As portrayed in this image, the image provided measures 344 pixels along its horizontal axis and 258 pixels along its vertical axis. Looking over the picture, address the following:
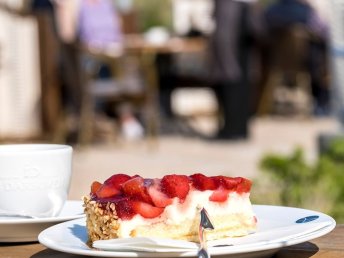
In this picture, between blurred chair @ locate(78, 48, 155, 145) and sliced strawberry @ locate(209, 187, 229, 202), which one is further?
blurred chair @ locate(78, 48, 155, 145)

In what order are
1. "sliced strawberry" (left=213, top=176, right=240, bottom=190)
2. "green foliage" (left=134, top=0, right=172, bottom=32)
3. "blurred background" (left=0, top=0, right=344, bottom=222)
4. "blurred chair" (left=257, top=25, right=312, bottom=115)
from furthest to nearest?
"green foliage" (left=134, top=0, right=172, bottom=32) < "blurred chair" (left=257, top=25, right=312, bottom=115) < "blurred background" (left=0, top=0, right=344, bottom=222) < "sliced strawberry" (left=213, top=176, right=240, bottom=190)

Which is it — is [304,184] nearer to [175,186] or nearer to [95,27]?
[175,186]

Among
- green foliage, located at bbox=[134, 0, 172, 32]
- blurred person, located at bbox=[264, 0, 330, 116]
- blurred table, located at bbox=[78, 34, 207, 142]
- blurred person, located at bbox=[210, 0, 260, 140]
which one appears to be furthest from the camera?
green foliage, located at bbox=[134, 0, 172, 32]

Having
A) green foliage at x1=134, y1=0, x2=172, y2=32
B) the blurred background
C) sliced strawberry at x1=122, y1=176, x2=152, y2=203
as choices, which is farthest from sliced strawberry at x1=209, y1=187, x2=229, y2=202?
green foliage at x1=134, y1=0, x2=172, y2=32

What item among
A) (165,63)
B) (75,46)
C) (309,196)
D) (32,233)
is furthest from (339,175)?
(165,63)

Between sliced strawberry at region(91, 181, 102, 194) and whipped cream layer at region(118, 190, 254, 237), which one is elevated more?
sliced strawberry at region(91, 181, 102, 194)

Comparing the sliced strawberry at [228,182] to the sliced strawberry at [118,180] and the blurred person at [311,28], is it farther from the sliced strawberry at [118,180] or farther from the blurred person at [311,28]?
the blurred person at [311,28]

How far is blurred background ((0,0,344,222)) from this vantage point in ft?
26.7

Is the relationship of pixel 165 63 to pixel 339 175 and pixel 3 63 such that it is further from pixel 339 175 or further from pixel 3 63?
pixel 339 175

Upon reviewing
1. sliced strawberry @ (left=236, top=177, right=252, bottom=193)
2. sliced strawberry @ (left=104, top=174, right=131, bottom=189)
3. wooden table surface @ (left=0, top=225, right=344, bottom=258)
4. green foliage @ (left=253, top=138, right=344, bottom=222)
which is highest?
sliced strawberry @ (left=104, top=174, right=131, bottom=189)

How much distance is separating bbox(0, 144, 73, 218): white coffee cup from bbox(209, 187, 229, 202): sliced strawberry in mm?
275

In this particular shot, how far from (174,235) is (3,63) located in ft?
27.0

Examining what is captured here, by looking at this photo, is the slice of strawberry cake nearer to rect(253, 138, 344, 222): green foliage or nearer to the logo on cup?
the logo on cup

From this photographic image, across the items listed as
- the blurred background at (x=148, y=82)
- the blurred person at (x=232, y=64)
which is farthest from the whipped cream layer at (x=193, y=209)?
the blurred person at (x=232, y=64)
